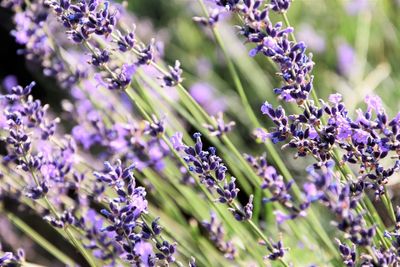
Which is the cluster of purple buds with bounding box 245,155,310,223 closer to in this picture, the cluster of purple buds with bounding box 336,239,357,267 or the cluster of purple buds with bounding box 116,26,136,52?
the cluster of purple buds with bounding box 336,239,357,267

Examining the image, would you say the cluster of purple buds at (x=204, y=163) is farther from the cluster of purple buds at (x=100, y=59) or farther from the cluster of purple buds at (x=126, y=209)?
the cluster of purple buds at (x=100, y=59)

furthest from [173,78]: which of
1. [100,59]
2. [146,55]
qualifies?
[100,59]

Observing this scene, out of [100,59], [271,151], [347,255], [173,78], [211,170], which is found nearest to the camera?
[347,255]

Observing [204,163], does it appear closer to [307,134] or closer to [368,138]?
[307,134]

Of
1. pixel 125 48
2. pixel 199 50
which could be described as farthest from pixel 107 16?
pixel 199 50

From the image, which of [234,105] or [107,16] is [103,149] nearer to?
[234,105]

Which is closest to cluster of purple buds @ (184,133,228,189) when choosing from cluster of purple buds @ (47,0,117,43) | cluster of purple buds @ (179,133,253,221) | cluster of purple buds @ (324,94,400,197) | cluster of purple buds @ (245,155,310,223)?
cluster of purple buds @ (179,133,253,221)

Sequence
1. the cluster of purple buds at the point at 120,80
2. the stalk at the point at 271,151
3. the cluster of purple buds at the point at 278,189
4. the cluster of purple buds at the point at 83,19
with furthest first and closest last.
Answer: the stalk at the point at 271,151, the cluster of purple buds at the point at 120,80, the cluster of purple buds at the point at 83,19, the cluster of purple buds at the point at 278,189

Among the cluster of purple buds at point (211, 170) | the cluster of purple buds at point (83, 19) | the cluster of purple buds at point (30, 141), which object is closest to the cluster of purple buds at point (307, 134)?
the cluster of purple buds at point (211, 170)

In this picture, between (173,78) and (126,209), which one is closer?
(126,209)
